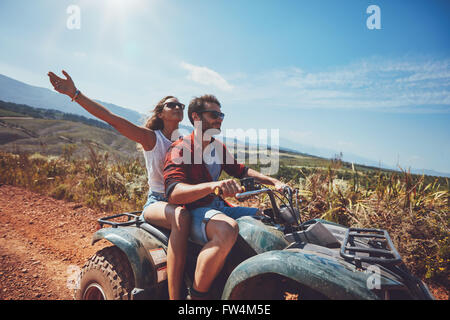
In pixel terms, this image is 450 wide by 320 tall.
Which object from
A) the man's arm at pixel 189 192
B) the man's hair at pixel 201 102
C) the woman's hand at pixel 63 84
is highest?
the woman's hand at pixel 63 84

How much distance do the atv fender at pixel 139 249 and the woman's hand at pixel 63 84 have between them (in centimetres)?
158

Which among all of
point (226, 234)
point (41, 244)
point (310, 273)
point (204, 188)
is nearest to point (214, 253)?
point (226, 234)

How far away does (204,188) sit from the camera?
1952mm

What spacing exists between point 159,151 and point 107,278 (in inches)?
56.3

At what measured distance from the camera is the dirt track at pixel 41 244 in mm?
3268

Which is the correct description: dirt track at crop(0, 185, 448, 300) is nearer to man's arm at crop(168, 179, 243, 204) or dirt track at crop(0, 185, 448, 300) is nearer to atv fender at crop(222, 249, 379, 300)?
man's arm at crop(168, 179, 243, 204)

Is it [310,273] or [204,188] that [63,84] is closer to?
[204,188]

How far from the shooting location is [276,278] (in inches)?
74.3

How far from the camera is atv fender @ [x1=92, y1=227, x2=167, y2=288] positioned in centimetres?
213

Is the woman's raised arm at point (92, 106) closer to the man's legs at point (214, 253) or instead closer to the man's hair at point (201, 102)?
the man's hair at point (201, 102)
